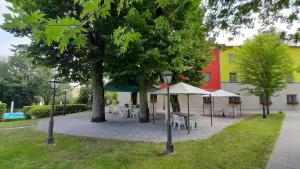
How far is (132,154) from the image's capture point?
6477mm

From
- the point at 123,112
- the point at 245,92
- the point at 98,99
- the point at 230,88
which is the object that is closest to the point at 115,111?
the point at 123,112

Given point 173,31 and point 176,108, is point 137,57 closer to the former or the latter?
point 173,31

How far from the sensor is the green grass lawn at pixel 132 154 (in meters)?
5.59

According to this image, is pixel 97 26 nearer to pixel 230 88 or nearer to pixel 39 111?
pixel 39 111

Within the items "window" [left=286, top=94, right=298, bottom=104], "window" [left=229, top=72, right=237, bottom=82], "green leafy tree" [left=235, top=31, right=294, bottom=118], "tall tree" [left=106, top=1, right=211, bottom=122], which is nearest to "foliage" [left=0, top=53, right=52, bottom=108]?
"tall tree" [left=106, top=1, right=211, bottom=122]

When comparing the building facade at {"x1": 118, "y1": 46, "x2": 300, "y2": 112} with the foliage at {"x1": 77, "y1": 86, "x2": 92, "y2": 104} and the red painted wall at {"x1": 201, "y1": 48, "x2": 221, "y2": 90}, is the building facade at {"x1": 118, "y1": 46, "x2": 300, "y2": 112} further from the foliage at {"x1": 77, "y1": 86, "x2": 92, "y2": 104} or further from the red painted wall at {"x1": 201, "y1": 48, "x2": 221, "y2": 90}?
the foliage at {"x1": 77, "y1": 86, "x2": 92, "y2": 104}

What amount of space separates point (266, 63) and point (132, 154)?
16.4 metres

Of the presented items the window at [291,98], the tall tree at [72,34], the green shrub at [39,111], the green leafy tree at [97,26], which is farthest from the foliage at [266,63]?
the green shrub at [39,111]

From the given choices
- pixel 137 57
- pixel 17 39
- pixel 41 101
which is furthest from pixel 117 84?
pixel 41 101

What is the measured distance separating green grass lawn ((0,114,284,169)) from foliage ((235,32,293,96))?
10810mm

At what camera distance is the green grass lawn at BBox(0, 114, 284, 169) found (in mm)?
5594

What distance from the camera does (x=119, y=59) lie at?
11.0m

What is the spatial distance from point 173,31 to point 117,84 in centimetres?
543

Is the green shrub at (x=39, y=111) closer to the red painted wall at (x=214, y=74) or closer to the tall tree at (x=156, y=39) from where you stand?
the tall tree at (x=156, y=39)
